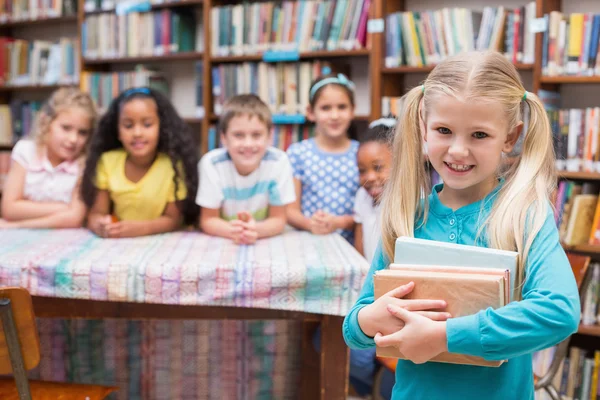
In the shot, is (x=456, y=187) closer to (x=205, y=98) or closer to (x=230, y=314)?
(x=230, y=314)

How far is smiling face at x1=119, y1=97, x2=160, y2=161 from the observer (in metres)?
2.25

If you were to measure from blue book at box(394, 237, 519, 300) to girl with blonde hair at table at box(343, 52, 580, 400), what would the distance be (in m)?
0.03

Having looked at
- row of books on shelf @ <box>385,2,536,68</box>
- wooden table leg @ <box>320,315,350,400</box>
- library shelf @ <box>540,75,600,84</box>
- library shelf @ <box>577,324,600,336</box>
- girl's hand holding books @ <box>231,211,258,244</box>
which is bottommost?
library shelf @ <box>577,324,600,336</box>

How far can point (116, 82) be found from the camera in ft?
14.1

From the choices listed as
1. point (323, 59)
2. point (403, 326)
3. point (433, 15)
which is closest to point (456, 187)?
point (403, 326)

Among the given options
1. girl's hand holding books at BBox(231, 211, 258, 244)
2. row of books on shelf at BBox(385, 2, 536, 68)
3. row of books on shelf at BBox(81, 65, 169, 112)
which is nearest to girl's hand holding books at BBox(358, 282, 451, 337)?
girl's hand holding books at BBox(231, 211, 258, 244)

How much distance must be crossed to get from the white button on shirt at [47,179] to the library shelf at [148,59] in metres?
1.70

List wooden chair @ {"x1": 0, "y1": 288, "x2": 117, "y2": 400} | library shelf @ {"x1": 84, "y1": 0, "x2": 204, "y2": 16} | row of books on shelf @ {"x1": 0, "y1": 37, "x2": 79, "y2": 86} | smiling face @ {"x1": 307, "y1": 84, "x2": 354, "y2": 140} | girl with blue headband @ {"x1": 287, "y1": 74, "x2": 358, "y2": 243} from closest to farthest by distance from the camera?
1. wooden chair @ {"x1": 0, "y1": 288, "x2": 117, "y2": 400}
2. girl with blue headband @ {"x1": 287, "y1": 74, "x2": 358, "y2": 243}
3. smiling face @ {"x1": 307, "y1": 84, "x2": 354, "y2": 140}
4. library shelf @ {"x1": 84, "y1": 0, "x2": 204, "y2": 16}
5. row of books on shelf @ {"x1": 0, "y1": 37, "x2": 79, "y2": 86}

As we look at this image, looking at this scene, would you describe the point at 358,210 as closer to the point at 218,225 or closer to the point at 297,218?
the point at 297,218

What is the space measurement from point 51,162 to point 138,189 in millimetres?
489

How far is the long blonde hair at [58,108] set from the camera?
8.13ft

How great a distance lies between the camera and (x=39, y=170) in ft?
8.11

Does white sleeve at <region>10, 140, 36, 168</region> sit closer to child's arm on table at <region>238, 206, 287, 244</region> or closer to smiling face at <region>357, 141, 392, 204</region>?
child's arm on table at <region>238, 206, 287, 244</region>

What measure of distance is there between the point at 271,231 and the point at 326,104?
2.58 ft
